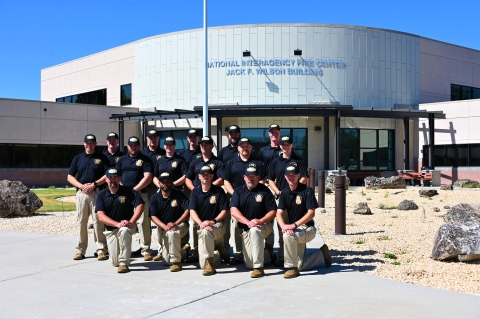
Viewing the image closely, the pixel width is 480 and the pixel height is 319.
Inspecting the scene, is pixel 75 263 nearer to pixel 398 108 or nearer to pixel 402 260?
pixel 402 260

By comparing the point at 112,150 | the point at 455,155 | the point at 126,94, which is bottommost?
the point at 112,150

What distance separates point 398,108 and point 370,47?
4.20 metres

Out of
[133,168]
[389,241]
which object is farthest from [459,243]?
[133,168]

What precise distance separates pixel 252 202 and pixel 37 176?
28432 mm

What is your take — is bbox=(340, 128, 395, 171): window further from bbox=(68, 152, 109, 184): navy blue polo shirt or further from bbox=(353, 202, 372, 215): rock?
bbox=(68, 152, 109, 184): navy blue polo shirt

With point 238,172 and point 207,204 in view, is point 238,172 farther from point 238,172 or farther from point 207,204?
point 207,204

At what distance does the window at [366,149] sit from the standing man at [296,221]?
2642 centimetres

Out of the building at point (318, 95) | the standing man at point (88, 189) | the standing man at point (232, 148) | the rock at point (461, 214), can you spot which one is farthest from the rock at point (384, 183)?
the standing man at point (88, 189)

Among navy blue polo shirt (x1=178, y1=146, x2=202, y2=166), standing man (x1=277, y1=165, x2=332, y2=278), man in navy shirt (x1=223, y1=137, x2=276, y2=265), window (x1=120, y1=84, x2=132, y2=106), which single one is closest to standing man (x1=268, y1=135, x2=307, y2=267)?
man in navy shirt (x1=223, y1=137, x2=276, y2=265)

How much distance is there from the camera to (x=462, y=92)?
136 feet

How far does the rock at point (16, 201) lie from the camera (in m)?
16.1

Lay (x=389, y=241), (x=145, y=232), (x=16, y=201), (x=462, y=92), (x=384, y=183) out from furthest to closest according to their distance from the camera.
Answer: (x=462, y=92), (x=384, y=183), (x=16, y=201), (x=389, y=241), (x=145, y=232)

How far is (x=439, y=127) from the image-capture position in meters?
35.7

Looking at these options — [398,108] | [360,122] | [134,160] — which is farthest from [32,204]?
[398,108]
